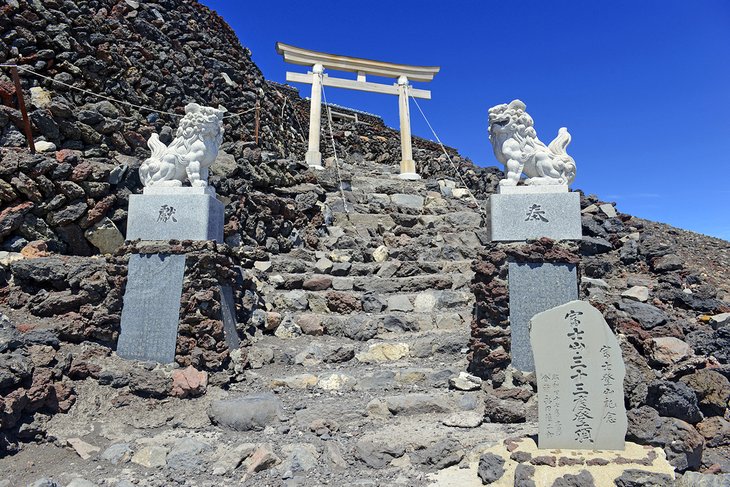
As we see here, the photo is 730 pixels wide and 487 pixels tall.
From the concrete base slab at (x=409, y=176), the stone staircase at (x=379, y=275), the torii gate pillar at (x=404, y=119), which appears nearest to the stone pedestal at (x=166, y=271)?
the stone staircase at (x=379, y=275)

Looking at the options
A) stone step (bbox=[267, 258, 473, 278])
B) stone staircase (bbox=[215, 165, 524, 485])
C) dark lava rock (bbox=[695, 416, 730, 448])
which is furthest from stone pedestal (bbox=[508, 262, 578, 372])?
stone step (bbox=[267, 258, 473, 278])

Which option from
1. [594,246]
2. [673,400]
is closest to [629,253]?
[594,246]

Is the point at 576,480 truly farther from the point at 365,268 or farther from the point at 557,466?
the point at 365,268

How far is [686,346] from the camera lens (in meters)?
5.79

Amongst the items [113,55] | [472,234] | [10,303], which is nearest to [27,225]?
[10,303]

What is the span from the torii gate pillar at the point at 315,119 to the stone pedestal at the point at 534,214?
826 centimetres

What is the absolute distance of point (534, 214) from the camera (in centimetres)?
555

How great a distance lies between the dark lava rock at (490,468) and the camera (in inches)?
144

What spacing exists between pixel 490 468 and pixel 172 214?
4472 millimetres

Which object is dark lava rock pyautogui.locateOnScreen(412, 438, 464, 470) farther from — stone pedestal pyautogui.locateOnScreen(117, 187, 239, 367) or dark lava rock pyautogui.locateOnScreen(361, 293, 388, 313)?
dark lava rock pyautogui.locateOnScreen(361, 293, 388, 313)

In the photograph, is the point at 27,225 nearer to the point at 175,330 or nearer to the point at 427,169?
the point at 175,330

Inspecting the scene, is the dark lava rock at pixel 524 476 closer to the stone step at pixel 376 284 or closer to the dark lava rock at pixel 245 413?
the dark lava rock at pixel 245 413

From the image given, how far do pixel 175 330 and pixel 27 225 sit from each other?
2.88 meters

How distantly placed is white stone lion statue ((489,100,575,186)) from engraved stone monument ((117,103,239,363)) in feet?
11.1
